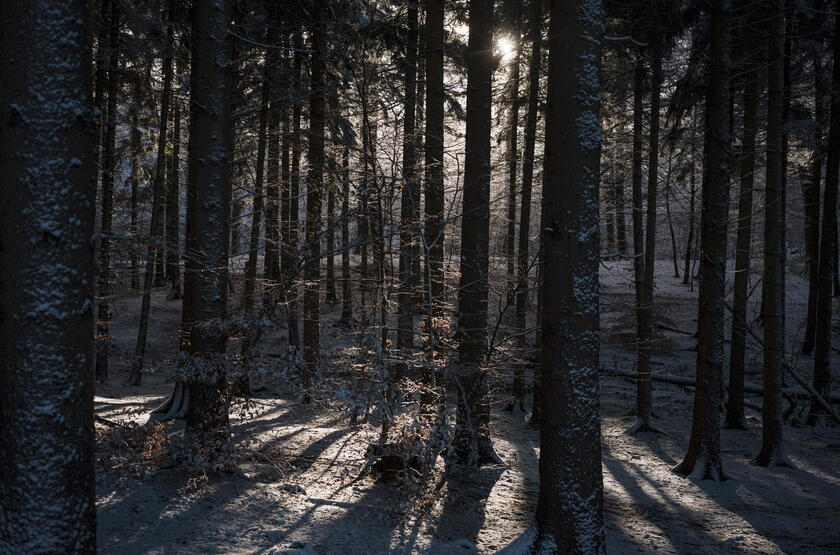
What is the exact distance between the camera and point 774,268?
10.1 metres

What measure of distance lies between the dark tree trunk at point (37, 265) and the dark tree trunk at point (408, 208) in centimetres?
448

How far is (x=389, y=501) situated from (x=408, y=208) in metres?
5.58

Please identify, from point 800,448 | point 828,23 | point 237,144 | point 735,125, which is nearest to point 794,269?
point 735,125

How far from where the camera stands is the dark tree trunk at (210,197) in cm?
706

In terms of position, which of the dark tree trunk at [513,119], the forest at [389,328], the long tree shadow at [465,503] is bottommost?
the long tree shadow at [465,503]

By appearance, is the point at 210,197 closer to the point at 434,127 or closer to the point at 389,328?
the point at 389,328

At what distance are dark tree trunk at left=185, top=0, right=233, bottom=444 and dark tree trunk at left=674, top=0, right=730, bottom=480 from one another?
7.39 metres

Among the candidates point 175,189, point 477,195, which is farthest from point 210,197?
point 175,189

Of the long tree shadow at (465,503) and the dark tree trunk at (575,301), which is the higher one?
the dark tree trunk at (575,301)

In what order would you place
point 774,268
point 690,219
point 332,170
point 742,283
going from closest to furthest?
point 332,170 < point 774,268 < point 742,283 < point 690,219

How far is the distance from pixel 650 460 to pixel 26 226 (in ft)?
36.0

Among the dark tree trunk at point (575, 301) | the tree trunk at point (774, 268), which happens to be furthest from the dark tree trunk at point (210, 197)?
the tree trunk at point (774, 268)

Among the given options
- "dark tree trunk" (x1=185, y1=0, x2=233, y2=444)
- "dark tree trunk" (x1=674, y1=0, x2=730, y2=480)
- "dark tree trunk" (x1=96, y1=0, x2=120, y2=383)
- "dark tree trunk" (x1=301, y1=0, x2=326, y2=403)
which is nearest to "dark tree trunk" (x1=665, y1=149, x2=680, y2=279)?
"dark tree trunk" (x1=674, y1=0, x2=730, y2=480)

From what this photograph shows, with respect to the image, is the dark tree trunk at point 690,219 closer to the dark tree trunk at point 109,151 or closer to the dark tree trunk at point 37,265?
the dark tree trunk at point 37,265
